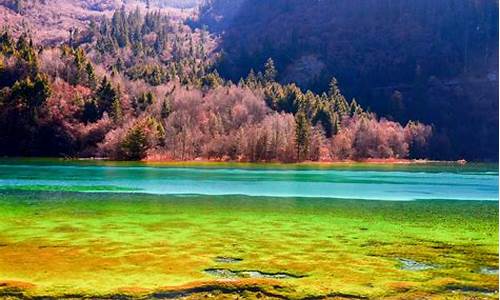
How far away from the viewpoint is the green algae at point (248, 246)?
19812mm

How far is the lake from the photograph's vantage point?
19.4 meters

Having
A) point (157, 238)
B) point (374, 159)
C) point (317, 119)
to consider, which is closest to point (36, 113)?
point (317, 119)

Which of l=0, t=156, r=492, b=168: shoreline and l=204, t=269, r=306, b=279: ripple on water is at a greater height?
l=0, t=156, r=492, b=168: shoreline

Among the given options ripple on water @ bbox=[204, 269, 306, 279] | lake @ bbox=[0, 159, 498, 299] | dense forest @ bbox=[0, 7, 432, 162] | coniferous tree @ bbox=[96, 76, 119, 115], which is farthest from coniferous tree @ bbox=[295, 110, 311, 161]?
ripple on water @ bbox=[204, 269, 306, 279]

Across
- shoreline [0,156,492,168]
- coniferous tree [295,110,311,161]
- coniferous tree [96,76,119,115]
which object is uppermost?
coniferous tree [96,76,119,115]

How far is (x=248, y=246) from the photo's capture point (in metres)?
26.4

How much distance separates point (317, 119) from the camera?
172250 mm

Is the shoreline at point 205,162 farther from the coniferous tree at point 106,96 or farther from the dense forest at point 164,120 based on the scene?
the coniferous tree at point 106,96

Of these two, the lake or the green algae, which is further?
the green algae

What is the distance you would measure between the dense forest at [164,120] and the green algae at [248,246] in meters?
95.3

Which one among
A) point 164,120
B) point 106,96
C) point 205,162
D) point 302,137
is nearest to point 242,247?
point 205,162

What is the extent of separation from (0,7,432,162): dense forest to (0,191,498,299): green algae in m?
95.3

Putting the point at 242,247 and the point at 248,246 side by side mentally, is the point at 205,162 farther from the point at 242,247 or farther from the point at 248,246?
the point at 242,247

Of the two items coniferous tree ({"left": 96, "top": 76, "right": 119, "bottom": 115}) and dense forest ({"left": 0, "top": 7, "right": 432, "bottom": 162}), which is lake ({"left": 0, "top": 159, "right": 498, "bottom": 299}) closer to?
dense forest ({"left": 0, "top": 7, "right": 432, "bottom": 162})
